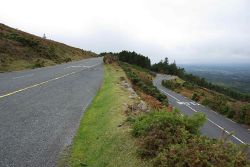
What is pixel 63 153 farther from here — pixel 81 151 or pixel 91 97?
pixel 91 97

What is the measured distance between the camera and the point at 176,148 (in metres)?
6.60

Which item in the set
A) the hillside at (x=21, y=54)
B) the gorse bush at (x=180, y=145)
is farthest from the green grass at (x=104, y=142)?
the hillside at (x=21, y=54)

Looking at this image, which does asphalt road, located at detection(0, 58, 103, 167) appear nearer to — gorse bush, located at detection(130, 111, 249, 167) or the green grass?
the green grass

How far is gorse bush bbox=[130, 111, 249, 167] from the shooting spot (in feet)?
20.1

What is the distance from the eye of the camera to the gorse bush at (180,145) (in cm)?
612

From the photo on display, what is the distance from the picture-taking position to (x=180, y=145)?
6.80 meters

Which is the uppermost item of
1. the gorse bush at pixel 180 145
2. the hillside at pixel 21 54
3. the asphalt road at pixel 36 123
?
the gorse bush at pixel 180 145

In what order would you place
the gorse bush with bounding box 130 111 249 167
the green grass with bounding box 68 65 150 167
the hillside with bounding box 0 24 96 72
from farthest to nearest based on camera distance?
1. the hillside with bounding box 0 24 96 72
2. the green grass with bounding box 68 65 150 167
3. the gorse bush with bounding box 130 111 249 167

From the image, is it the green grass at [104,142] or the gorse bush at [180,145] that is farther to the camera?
the green grass at [104,142]

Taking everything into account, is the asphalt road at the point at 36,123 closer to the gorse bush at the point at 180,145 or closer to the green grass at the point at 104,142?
the green grass at the point at 104,142

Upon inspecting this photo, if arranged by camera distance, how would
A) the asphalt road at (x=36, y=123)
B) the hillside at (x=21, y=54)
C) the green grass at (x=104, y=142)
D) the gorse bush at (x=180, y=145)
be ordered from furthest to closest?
the hillside at (x=21, y=54) < the asphalt road at (x=36, y=123) < the green grass at (x=104, y=142) < the gorse bush at (x=180, y=145)

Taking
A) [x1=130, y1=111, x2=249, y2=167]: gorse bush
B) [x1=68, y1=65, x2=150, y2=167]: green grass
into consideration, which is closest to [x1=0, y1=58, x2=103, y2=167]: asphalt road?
[x1=68, y1=65, x2=150, y2=167]: green grass

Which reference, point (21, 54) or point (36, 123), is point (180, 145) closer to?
point (36, 123)

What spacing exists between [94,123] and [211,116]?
32.4 m
